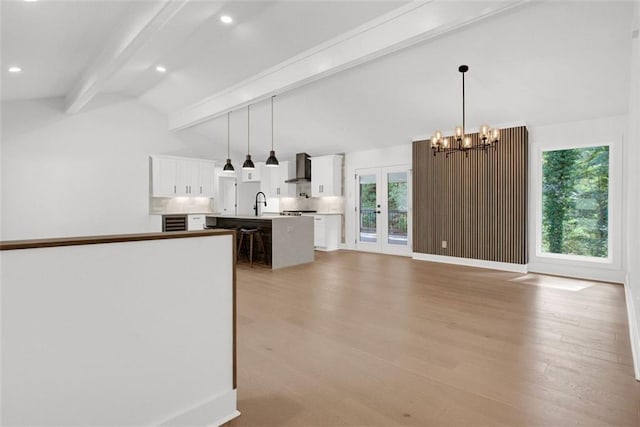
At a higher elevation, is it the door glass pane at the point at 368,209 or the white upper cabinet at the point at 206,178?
the white upper cabinet at the point at 206,178

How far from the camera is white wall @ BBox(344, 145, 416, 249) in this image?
7.87 metres

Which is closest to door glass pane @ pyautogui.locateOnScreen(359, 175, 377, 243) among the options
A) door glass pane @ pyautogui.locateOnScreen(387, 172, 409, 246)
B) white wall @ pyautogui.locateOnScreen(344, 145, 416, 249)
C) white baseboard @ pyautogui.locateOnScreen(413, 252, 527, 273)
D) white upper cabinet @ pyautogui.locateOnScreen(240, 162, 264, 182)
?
white wall @ pyautogui.locateOnScreen(344, 145, 416, 249)

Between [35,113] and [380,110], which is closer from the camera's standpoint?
[380,110]

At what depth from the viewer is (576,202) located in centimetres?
550

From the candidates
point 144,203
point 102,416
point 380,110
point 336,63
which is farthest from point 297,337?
point 144,203

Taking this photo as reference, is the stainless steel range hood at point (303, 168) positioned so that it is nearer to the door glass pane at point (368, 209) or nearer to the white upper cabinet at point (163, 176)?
the door glass pane at point (368, 209)

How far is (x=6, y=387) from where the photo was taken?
48.7 inches

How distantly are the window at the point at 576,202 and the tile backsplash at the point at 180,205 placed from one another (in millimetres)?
8044

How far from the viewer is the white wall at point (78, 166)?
21.8 feet

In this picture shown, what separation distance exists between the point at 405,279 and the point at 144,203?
6431mm

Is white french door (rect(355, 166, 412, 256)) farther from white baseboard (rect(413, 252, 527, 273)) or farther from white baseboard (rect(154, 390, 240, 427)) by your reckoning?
white baseboard (rect(154, 390, 240, 427))

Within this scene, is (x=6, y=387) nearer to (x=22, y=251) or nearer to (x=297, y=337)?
(x=22, y=251)

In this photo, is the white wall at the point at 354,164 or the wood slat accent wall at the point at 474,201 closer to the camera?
the wood slat accent wall at the point at 474,201

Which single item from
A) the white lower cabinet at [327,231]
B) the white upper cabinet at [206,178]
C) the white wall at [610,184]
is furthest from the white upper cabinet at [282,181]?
the white wall at [610,184]
